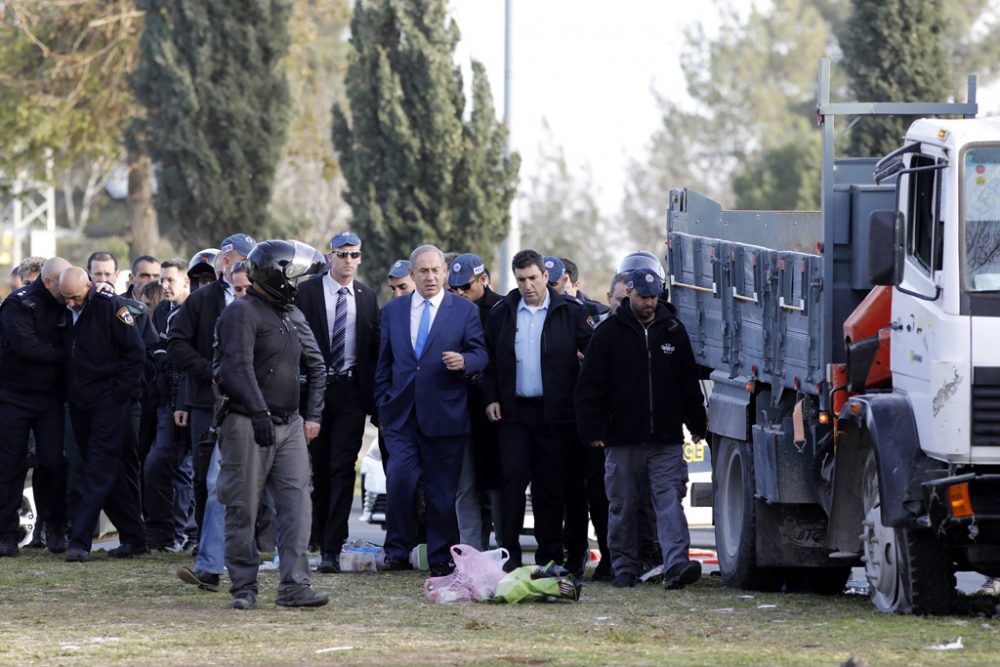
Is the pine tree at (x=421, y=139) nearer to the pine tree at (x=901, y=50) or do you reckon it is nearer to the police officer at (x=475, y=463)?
the pine tree at (x=901, y=50)

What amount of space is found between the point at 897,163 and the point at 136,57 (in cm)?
2627

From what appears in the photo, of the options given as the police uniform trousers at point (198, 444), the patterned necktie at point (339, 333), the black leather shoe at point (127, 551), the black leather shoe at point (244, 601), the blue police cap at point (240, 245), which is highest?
the blue police cap at point (240, 245)

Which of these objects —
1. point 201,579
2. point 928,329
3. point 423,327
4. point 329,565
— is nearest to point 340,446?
point 329,565

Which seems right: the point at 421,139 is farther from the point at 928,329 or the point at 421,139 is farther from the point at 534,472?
the point at 928,329

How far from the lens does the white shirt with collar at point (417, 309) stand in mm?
12405

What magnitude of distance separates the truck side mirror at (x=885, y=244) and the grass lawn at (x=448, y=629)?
5.86ft

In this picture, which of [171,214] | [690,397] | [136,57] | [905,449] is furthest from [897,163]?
[136,57]

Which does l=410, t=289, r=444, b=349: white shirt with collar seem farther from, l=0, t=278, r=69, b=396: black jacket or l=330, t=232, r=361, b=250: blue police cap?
l=0, t=278, r=69, b=396: black jacket

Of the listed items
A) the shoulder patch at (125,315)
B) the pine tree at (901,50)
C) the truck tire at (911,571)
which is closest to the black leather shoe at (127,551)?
the shoulder patch at (125,315)

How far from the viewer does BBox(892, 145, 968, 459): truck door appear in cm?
919

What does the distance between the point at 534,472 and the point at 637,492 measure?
814 millimetres

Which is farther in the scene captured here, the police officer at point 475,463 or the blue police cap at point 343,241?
the police officer at point 475,463

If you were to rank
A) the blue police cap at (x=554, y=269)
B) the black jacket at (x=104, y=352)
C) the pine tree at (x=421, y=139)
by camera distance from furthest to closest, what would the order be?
the pine tree at (x=421, y=139), the blue police cap at (x=554, y=269), the black jacket at (x=104, y=352)

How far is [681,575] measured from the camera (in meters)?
11.7
